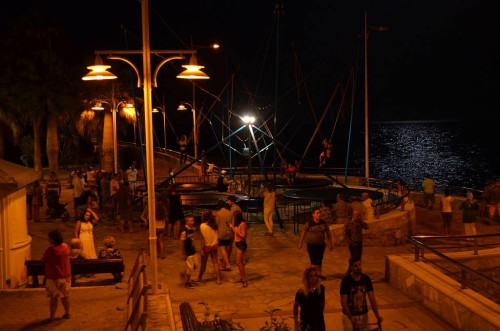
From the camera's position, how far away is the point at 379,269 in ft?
44.6

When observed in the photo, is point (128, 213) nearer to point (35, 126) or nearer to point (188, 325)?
point (188, 325)

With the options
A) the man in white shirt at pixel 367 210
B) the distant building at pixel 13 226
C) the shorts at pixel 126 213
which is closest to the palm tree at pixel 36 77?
the shorts at pixel 126 213

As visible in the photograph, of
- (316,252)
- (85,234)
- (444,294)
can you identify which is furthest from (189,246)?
(444,294)

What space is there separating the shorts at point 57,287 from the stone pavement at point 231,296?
413mm

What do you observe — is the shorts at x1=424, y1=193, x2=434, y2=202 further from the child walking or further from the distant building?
the distant building

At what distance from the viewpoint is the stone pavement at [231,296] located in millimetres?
9281

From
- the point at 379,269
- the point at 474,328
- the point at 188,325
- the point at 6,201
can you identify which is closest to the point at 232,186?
the point at 379,269

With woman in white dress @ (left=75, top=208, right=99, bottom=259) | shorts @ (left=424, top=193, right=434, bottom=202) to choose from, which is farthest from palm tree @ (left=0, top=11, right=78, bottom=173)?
woman in white dress @ (left=75, top=208, right=99, bottom=259)

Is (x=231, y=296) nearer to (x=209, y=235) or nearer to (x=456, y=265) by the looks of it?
Result: (x=209, y=235)

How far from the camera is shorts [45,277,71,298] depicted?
8867 mm

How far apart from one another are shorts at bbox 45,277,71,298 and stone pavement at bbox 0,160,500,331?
413 millimetres

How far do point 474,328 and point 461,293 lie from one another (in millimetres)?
789

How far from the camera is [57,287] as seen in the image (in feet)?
29.2

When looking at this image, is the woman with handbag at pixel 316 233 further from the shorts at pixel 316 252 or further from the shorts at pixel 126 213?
the shorts at pixel 126 213
